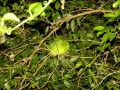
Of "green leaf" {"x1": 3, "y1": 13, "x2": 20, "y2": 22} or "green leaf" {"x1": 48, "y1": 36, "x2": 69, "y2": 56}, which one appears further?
"green leaf" {"x1": 48, "y1": 36, "x2": 69, "y2": 56}

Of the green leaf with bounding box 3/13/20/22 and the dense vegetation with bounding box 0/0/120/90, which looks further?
the dense vegetation with bounding box 0/0/120/90

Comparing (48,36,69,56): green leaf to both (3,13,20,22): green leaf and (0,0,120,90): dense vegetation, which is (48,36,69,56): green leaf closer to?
(0,0,120,90): dense vegetation

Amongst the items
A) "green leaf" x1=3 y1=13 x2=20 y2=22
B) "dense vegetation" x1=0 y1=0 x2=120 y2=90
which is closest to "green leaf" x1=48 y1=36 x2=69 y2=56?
"dense vegetation" x1=0 y1=0 x2=120 y2=90

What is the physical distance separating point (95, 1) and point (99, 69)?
1038 millimetres

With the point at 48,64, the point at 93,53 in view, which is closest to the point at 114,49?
the point at 93,53

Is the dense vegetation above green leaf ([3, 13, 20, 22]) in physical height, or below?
below

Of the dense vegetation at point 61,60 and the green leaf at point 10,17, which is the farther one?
the dense vegetation at point 61,60

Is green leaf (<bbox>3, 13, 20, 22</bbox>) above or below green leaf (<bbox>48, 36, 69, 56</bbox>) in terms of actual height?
above

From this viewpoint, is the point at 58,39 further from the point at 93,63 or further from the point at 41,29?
Result: the point at 41,29

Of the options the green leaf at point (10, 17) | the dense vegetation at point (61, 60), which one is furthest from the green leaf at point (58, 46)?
the green leaf at point (10, 17)

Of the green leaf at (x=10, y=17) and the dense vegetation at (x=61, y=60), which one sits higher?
the green leaf at (x=10, y=17)

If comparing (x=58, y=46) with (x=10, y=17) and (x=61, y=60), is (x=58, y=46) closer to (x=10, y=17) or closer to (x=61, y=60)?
(x=61, y=60)

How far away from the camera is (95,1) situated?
3051mm

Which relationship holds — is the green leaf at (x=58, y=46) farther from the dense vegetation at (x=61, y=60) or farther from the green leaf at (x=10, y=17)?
the green leaf at (x=10, y=17)
